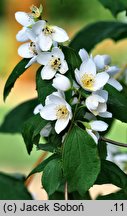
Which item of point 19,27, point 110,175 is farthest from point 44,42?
point 19,27

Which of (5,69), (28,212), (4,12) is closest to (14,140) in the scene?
(5,69)

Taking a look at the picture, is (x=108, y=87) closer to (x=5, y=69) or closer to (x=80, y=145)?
(x=80, y=145)

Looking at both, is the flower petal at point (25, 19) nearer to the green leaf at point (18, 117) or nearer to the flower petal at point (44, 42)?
the flower petal at point (44, 42)

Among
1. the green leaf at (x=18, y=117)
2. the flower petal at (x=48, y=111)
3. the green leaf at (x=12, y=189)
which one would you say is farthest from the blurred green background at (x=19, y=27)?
the flower petal at (x=48, y=111)

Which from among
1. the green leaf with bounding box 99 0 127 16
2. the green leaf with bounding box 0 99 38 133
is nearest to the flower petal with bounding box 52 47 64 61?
the green leaf with bounding box 99 0 127 16

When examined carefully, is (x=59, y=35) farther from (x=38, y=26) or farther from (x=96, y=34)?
(x=96, y=34)

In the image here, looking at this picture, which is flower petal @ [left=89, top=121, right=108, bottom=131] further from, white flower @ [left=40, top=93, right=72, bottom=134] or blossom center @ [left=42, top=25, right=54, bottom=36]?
blossom center @ [left=42, top=25, right=54, bottom=36]
